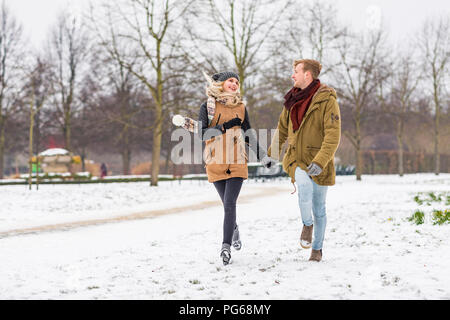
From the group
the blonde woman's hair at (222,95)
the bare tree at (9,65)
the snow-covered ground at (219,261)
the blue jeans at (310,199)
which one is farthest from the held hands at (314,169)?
the bare tree at (9,65)

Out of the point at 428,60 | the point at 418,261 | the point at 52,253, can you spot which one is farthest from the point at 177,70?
the point at 428,60

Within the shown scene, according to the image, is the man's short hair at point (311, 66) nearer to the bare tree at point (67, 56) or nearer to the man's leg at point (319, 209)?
the man's leg at point (319, 209)

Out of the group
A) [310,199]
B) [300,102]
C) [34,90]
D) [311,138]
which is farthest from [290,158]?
[34,90]

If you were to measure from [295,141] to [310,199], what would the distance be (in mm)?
598

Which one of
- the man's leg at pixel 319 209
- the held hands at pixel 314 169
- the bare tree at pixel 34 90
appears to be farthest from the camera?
the bare tree at pixel 34 90

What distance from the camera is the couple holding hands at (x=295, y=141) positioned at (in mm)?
4441

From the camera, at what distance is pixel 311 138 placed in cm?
450

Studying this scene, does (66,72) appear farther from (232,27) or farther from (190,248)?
(190,248)

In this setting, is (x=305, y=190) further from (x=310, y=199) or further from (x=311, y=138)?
(x=311, y=138)

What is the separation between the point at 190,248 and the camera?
598 cm

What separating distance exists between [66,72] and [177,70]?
14.5m

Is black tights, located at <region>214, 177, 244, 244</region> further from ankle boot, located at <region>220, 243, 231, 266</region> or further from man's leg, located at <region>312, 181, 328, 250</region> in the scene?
man's leg, located at <region>312, 181, 328, 250</region>

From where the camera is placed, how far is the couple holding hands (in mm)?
4441
